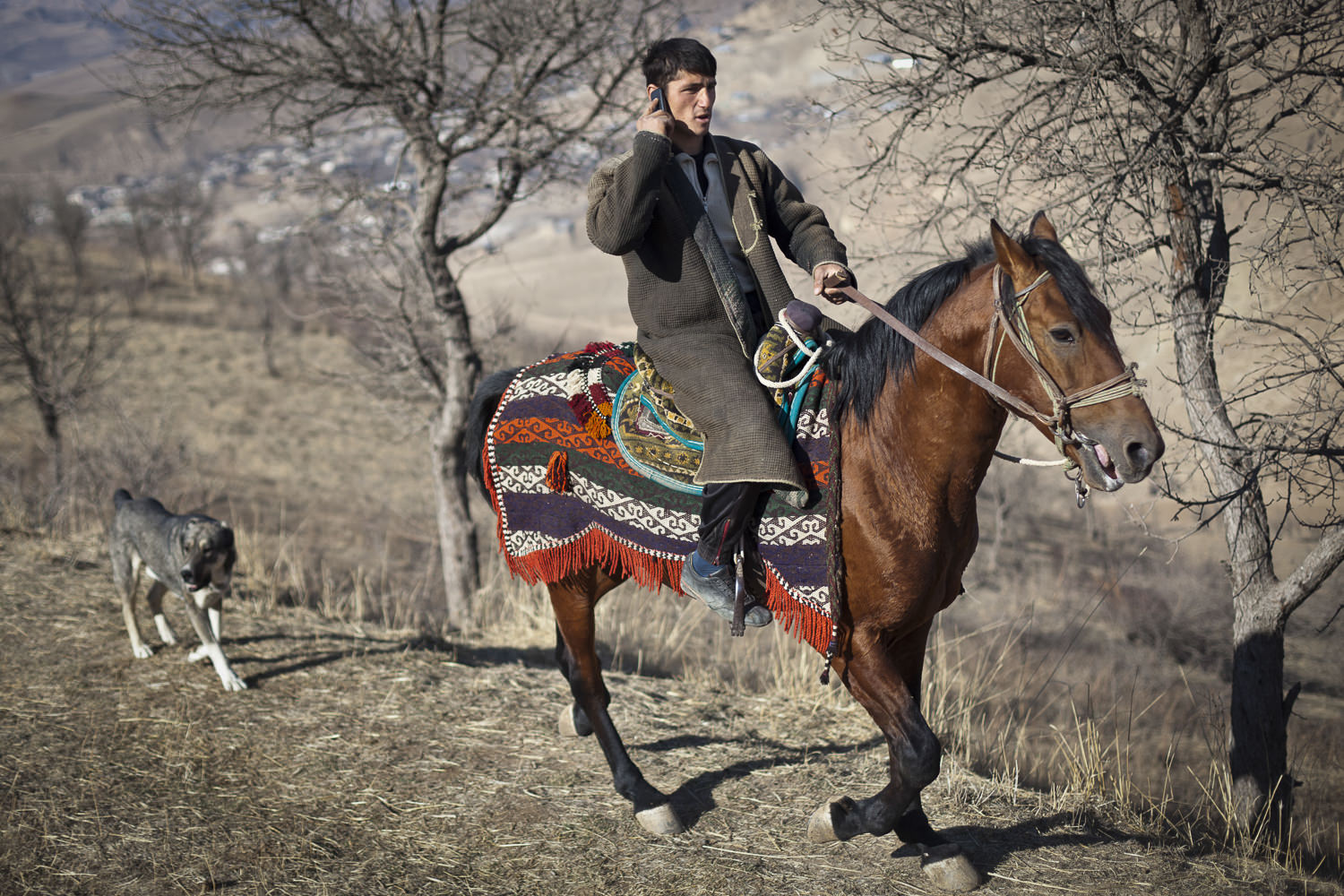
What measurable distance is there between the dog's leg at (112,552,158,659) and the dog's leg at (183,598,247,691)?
0.64m

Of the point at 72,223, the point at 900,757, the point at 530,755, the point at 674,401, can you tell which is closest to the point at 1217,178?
the point at 674,401

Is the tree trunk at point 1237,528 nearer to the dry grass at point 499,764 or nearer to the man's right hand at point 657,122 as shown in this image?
the dry grass at point 499,764

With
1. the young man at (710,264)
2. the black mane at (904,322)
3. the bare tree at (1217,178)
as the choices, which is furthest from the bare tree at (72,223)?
the black mane at (904,322)

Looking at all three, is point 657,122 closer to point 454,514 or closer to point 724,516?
point 724,516

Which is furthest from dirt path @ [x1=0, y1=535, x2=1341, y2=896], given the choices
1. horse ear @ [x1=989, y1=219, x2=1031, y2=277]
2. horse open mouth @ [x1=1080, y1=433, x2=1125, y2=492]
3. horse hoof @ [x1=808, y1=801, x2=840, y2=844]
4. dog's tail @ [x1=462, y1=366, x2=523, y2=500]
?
horse ear @ [x1=989, y1=219, x2=1031, y2=277]

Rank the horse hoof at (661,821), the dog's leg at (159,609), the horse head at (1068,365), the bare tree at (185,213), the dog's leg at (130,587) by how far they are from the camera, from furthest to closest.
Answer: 1. the bare tree at (185,213)
2. the dog's leg at (159,609)
3. the dog's leg at (130,587)
4. the horse hoof at (661,821)
5. the horse head at (1068,365)

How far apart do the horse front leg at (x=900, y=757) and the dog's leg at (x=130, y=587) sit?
4742 mm

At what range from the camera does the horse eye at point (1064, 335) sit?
287 cm

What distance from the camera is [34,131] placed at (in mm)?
115750

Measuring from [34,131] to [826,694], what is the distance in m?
143

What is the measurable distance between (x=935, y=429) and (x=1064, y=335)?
56cm

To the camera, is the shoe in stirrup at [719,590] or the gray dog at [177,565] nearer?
the shoe in stirrup at [719,590]

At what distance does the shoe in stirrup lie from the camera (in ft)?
12.0

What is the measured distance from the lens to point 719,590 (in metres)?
3.70
